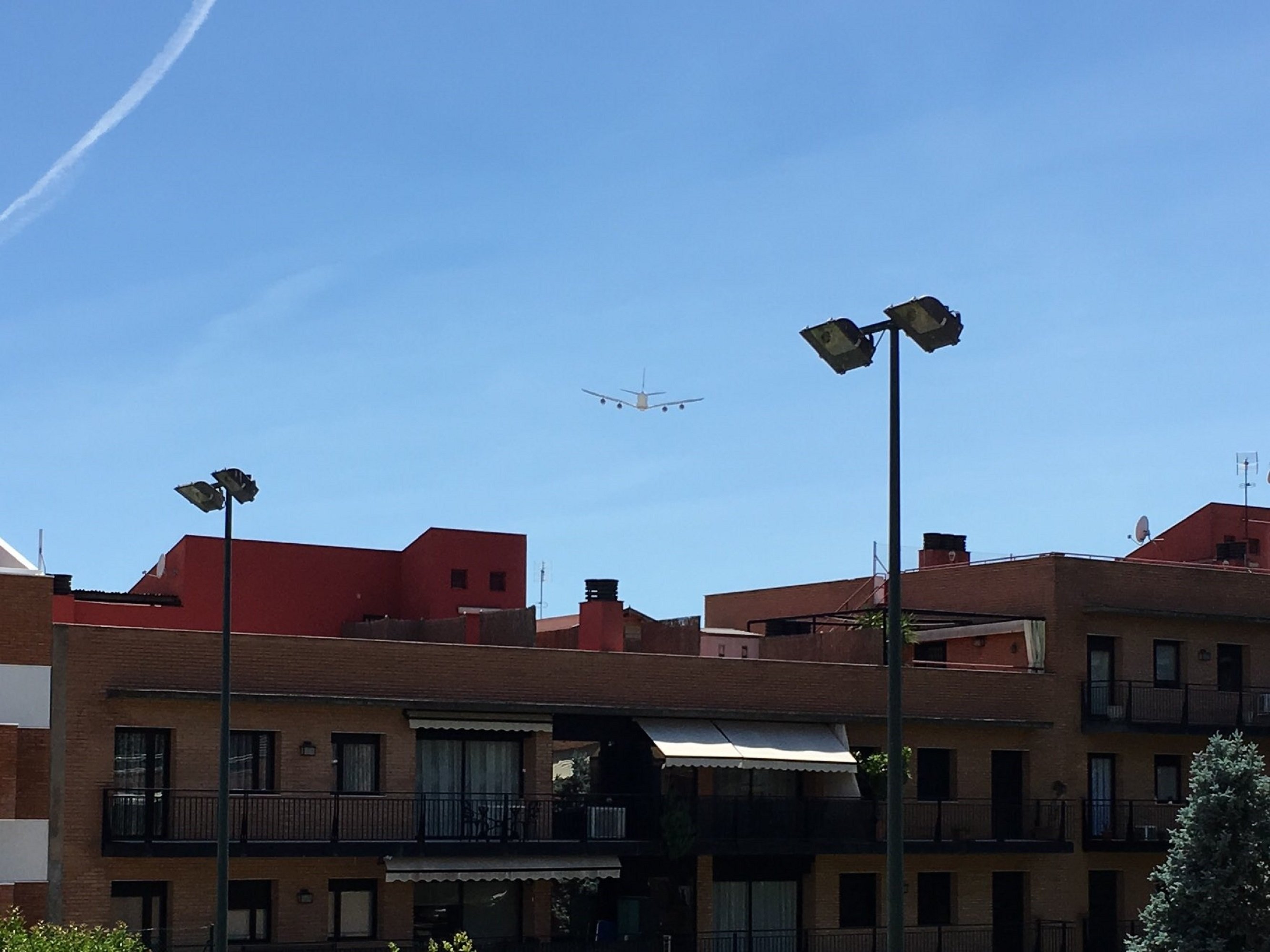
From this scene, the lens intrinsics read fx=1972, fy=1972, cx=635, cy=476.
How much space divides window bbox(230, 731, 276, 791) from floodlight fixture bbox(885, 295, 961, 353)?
2126 centimetres

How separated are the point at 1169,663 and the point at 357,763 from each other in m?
21.5

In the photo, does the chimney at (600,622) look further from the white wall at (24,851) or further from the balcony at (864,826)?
the white wall at (24,851)

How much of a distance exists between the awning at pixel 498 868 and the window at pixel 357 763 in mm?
1539

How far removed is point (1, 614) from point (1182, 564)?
95.1ft

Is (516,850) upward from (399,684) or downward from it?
downward

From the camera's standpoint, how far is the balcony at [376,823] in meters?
34.8

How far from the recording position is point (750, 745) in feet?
135

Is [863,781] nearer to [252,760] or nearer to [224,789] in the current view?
[252,760]

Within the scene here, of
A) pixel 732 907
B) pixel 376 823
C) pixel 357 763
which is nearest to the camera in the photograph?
pixel 376 823

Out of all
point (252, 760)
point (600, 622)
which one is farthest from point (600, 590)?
point (252, 760)

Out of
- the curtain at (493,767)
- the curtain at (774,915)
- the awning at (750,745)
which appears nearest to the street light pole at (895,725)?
the curtain at (493,767)

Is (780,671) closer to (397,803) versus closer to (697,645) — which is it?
(697,645)

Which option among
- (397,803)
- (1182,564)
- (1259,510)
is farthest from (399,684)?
(1259,510)

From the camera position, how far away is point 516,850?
125ft
